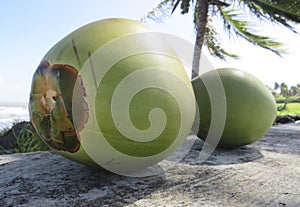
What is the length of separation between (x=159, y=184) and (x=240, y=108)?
827mm

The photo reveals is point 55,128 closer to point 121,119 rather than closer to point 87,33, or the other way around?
point 121,119

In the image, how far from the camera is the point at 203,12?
6.34m

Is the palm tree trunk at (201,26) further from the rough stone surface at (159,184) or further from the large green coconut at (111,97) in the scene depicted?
the large green coconut at (111,97)

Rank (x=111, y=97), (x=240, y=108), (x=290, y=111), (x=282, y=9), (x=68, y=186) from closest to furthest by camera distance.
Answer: (x=111, y=97), (x=68, y=186), (x=240, y=108), (x=282, y=9), (x=290, y=111)

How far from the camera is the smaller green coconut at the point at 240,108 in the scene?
168cm

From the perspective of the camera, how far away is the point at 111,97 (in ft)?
2.93

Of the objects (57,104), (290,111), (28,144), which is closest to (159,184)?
(57,104)

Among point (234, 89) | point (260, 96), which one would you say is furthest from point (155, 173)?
point (260, 96)

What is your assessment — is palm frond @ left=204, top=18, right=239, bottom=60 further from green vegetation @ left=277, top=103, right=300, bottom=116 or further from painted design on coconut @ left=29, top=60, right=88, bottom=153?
painted design on coconut @ left=29, top=60, right=88, bottom=153

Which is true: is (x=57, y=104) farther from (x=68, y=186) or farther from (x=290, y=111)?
(x=290, y=111)

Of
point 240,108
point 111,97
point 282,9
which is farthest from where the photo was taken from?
point 282,9

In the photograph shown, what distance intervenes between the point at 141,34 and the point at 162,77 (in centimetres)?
21

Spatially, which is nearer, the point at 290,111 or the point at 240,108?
the point at 240,108

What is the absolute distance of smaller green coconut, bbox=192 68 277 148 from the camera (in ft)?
5.53
